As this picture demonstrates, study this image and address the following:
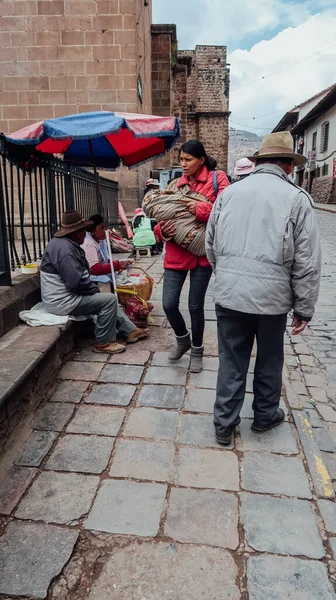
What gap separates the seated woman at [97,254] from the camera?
4949 millimetres

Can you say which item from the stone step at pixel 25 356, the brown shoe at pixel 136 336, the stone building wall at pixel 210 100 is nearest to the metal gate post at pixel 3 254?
the stone step at pixel 25 356

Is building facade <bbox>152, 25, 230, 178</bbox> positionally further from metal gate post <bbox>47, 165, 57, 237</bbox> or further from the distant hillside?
metal gate post <bbox>47, 165, 57, 237</bbox>

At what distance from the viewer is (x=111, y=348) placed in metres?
4.26

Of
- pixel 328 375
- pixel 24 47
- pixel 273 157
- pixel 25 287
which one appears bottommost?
pixel 328 375

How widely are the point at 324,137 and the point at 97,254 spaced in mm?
32014

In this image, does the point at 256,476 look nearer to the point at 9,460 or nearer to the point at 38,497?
the point at 38,497

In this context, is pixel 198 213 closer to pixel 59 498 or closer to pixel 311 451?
pixel 311 451

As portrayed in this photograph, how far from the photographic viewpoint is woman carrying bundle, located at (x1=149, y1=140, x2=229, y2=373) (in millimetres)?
3516

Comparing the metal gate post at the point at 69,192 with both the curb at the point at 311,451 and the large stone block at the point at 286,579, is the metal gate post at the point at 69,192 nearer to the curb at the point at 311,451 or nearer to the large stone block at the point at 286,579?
the curb at the point at 311,451

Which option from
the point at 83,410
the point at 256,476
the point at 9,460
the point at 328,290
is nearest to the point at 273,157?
the point at 256,476

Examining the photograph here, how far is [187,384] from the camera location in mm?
3650

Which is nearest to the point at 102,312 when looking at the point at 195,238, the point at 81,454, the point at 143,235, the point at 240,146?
the point at 195,238

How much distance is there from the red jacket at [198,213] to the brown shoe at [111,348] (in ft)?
3.35

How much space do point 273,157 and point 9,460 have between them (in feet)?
8.00
